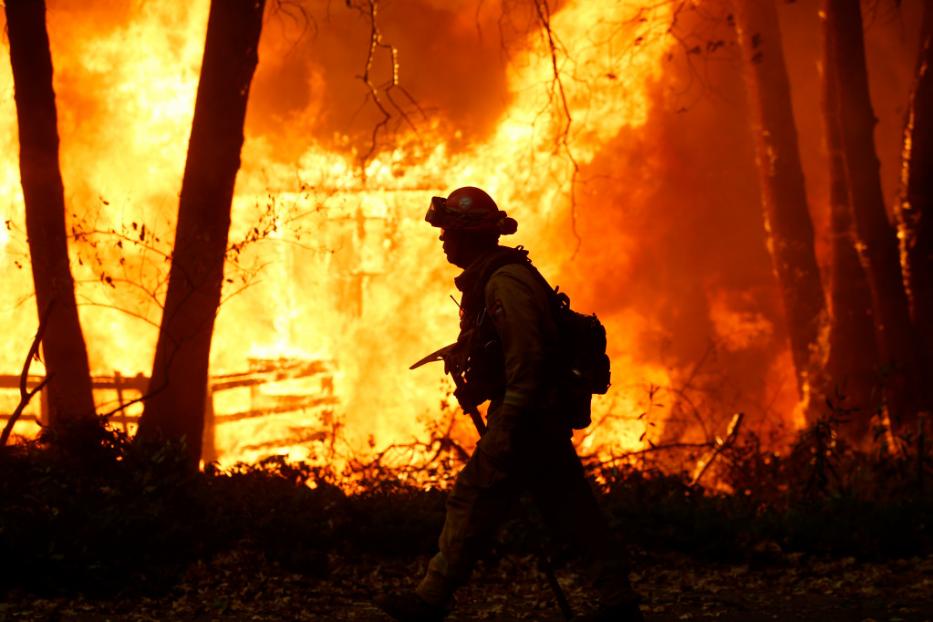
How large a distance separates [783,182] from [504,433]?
1121cm

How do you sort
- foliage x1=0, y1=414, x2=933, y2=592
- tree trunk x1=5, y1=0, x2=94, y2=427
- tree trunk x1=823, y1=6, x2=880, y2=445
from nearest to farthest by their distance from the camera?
foliage x1=0, y1=414, x2=933, y2=592, tree trunk x1=5, y1=0, x2=94, y2=427, tree trunk x1=823, y1=6, x2=880, y2=445

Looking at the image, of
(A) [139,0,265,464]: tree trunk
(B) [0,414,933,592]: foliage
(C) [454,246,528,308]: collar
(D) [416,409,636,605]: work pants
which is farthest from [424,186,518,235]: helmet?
(A) [139,0,265,464]: tree trunk

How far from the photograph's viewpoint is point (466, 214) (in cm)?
489

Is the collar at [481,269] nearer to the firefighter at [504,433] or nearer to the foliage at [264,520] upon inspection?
the firefighter at [504,433]

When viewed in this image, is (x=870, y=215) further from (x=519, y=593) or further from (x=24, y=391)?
(x=24, y=391)

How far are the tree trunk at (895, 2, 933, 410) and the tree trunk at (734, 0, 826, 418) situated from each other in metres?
3.70

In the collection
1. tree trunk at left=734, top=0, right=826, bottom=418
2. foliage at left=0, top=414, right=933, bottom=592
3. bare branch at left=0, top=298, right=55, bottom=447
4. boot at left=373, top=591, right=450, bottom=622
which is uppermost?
tree trunk at left=734, top=0, right=826, bottom=418

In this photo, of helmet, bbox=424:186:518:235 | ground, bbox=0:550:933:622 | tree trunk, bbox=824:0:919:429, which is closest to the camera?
helmet, bbox=424:186:518:235

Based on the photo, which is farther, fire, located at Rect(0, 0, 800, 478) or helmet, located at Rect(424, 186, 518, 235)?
fire, located at Rect(0, 0, 800, 478)

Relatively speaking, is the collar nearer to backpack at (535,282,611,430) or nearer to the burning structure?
backpack at (535,282,611,430)

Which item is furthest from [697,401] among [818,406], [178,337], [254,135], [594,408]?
[178,337]

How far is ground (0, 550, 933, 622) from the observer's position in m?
5.66

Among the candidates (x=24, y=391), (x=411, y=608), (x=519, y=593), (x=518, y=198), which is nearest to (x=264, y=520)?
(x=519, y=593)

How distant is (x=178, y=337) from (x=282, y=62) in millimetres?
11842
